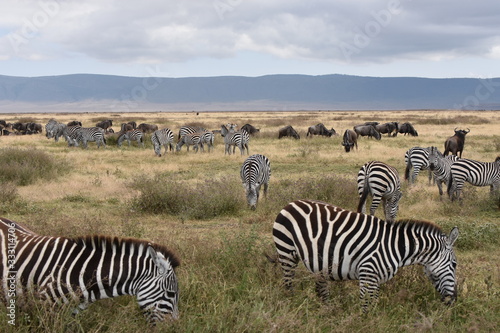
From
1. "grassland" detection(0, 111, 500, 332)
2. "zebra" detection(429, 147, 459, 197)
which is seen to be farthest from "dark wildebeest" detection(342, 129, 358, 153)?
"zebra" detection(429, 147, 459, 197)

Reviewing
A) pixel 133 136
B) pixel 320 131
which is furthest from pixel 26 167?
pixel 320 131

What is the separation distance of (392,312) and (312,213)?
1.28 metres

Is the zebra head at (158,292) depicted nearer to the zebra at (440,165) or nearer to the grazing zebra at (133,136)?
the zebra at (440,165)

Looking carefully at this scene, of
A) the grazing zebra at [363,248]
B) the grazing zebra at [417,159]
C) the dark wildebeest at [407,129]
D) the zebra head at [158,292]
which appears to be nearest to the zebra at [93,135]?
the grazing zebra at [417,159]

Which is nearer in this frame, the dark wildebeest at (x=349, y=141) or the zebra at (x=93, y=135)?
the dark wildebeest at (x=349, y=141)

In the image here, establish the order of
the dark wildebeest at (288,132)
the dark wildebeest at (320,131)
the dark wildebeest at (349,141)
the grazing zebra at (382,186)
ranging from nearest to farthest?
the grazing zebra at (382,186), the dark wildebeest at (349,141), the dark wildebeest at (288,132), the dark wildebeest at (320,131)

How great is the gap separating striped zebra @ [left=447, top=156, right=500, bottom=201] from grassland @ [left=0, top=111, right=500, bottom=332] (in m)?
0.43

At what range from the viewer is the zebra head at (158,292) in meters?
3.92

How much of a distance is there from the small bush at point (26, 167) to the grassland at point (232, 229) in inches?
2.8

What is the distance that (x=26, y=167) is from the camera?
14.4 metres

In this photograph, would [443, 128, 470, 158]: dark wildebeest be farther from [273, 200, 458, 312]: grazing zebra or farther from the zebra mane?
the zebra mane

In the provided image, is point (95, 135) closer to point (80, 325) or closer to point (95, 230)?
point (95, 230)

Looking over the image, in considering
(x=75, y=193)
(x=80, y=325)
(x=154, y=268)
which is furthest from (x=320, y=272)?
(x=75, y=193)

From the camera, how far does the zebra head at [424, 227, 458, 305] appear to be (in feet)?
15.5
